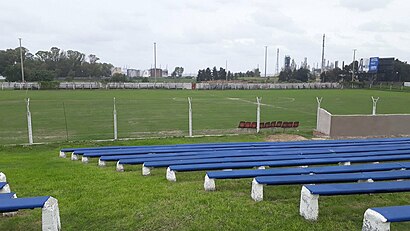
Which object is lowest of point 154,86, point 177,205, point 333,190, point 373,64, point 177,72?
point 154,86

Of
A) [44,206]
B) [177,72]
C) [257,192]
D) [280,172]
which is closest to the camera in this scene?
[44,206]

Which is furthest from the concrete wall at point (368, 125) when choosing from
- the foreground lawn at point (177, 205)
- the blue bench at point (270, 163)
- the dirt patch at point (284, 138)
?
the foreground lawn at point (177, 205)

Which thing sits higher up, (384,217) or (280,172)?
(384,217)

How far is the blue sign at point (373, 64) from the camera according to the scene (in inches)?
2985

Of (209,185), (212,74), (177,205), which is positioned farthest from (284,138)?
(212,74)

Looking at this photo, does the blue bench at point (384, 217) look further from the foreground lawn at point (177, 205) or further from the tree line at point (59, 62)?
the tree line at point (59, 62)

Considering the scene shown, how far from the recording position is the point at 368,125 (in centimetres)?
1555

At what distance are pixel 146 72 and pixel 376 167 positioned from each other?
617 ft

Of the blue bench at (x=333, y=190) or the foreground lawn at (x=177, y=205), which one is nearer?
the blue bench at (x=333, y=190)

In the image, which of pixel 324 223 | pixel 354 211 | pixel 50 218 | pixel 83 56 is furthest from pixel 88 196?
pixel 83 56

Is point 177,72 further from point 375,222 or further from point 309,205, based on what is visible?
point 375,222

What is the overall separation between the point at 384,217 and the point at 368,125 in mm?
13782

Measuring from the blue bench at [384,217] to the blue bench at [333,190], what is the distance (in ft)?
1.86

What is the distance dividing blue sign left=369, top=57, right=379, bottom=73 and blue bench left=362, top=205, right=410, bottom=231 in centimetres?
8199
